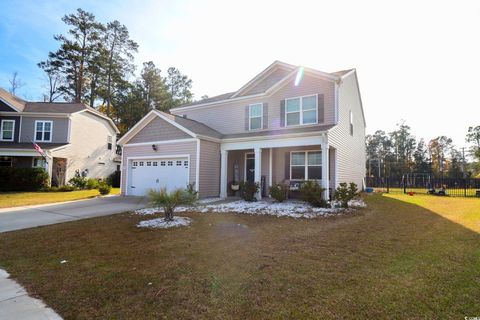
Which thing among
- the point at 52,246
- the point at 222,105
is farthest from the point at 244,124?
the point at 52,246

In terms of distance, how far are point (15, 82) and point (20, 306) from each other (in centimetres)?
4039

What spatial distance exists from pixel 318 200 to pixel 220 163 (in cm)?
592

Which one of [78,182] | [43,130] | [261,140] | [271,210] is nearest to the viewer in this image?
[271,210]

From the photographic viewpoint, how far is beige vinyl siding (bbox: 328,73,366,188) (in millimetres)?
12836

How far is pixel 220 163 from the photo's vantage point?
1397 cm

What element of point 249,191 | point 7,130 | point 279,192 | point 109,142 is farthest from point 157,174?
point 7,130

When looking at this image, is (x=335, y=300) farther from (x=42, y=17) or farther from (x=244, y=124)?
(x=42, y=17)

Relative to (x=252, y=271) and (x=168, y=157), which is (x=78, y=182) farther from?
(x=252, y=271)

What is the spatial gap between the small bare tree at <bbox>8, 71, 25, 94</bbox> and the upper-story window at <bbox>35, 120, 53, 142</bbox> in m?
17.0

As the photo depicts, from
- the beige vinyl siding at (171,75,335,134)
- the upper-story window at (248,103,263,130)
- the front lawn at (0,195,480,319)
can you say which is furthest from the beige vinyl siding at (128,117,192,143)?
the front lawn at (0,195,480,319)

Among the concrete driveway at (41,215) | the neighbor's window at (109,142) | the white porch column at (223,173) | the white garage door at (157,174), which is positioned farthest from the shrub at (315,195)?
the neighbor's window at (109,142)

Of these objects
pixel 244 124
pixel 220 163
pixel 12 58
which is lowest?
pixel 220 163

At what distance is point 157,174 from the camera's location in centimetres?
1426

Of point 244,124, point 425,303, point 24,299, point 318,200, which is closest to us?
point 425,303
